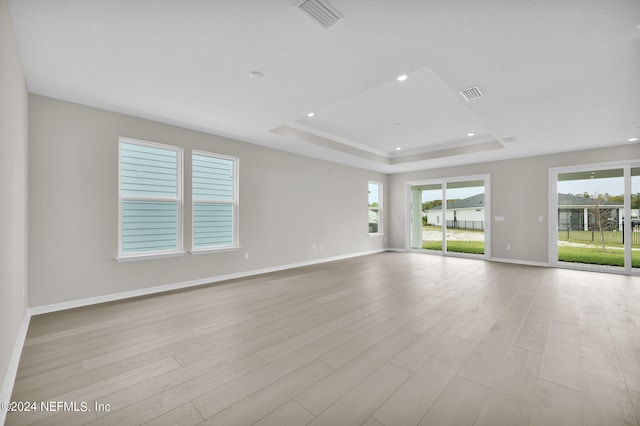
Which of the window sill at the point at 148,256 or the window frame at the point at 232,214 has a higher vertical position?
the window frame at the point at 232,214

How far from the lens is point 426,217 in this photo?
27.7 feet

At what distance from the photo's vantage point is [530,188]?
21.0 ft

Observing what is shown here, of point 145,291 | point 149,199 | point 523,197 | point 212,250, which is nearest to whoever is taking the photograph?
point 145,291

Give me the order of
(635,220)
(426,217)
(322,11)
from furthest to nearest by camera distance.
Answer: (426,217), (635,220), (322,11)

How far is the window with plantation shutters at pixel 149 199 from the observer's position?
391 centimetres

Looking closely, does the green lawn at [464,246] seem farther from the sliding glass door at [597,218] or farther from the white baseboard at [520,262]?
the sliding glass door at [597,218]

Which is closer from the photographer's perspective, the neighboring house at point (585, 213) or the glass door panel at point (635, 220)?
the glass door panel at point (635, 220)

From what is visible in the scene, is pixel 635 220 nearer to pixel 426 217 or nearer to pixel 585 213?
pixel 585 213

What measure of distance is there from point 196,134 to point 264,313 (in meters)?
3.25

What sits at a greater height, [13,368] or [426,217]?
[426,217]

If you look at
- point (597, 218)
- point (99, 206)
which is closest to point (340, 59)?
point (99, 206)

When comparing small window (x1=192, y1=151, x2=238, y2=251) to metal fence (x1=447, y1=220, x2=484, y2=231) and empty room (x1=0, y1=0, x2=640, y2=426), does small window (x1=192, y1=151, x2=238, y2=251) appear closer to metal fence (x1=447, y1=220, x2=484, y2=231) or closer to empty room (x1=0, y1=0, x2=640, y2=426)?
empty room (x1=0, y1=0, x2=640, y2=426)

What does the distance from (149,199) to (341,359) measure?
3645mm

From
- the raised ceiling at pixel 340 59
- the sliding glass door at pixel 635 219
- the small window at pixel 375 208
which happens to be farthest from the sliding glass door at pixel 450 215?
the raised ceiling at pixel 340 59
